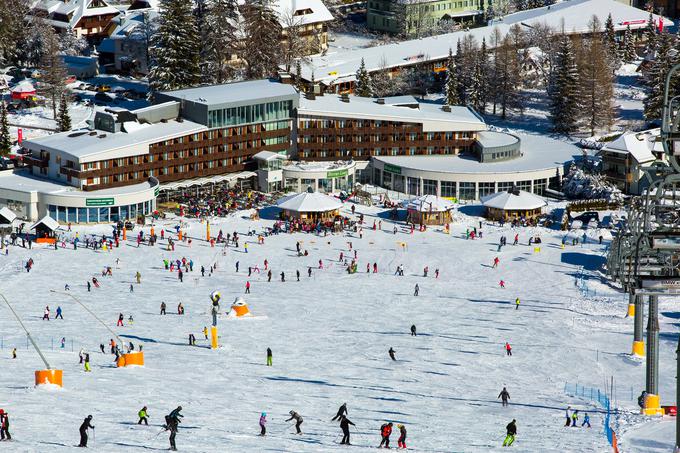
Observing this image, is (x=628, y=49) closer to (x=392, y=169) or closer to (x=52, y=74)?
(x=392, y=169)

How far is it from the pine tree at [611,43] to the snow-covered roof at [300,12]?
28.9 m

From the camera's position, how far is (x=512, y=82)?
442ft

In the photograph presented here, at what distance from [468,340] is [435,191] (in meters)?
33.3

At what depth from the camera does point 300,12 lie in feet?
507

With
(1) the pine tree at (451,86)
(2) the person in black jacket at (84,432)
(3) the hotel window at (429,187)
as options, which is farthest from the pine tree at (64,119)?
(2) the person in black jacket at (84,432)

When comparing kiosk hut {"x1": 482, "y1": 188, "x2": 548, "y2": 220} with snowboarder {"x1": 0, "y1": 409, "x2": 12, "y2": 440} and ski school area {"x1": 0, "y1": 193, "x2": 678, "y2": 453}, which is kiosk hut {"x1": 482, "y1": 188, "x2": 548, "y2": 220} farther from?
snowboarder {"x1": 0, "y1": 409, "x2": 12, "y2": 440}

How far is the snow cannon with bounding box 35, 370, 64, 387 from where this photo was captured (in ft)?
218

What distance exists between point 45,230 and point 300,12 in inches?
2423

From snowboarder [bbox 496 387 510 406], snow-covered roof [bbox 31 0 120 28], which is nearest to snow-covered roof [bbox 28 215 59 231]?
snowboarder [bbox 496 387 510 406]

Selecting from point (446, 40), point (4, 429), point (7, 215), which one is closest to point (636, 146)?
point (446, 40)

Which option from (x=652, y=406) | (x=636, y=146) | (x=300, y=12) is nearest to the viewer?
(x=652, y=406)

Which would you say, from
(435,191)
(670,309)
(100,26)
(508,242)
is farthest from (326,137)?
(100,26)

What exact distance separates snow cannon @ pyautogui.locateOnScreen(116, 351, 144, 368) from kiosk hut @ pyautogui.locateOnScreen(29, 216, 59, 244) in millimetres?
27449

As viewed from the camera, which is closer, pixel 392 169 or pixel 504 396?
pixel 504 396
